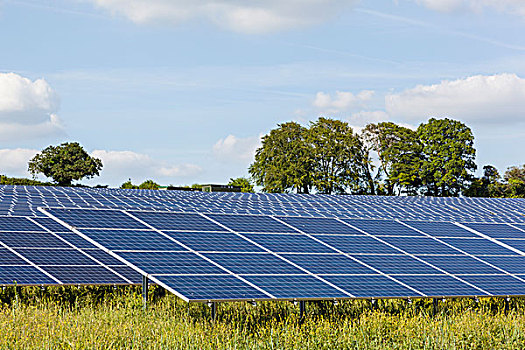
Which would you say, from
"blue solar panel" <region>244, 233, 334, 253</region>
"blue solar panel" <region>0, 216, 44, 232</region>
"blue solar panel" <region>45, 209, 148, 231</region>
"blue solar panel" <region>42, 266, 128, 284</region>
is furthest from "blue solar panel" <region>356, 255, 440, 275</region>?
"blue solar panel" <region>0, 216, 44, 232</region>

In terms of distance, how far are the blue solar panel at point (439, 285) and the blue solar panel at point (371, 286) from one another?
20.5 inches

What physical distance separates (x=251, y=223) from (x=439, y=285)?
594 cm

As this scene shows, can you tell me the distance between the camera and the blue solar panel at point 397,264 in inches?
793

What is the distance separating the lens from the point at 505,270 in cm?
2212

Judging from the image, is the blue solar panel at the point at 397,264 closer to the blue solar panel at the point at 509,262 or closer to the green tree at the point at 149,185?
the blue solar panel at the point at 509,262

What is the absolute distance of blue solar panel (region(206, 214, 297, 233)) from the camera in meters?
21.5

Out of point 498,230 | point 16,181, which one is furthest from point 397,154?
point 498,230

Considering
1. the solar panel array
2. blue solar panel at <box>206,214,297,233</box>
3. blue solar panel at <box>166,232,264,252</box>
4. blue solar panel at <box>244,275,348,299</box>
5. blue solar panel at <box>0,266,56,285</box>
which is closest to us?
blue solar panel at <box>244,275,348,299</box>

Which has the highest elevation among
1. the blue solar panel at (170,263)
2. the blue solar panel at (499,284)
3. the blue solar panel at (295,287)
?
the blue solar panel at (170,263)

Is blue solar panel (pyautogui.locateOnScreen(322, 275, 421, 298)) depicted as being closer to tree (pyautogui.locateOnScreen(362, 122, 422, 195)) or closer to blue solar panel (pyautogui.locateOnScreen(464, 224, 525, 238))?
blue solar panel (pyautogui.locateOnScreen(464, 224, 525, 238))

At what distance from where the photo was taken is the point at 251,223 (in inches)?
873

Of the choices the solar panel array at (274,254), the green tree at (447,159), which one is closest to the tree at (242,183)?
the green tree at (447,159)

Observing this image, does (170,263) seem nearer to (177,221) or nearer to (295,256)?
(177,221)

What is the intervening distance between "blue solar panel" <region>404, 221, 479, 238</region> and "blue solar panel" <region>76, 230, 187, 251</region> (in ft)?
32.6
